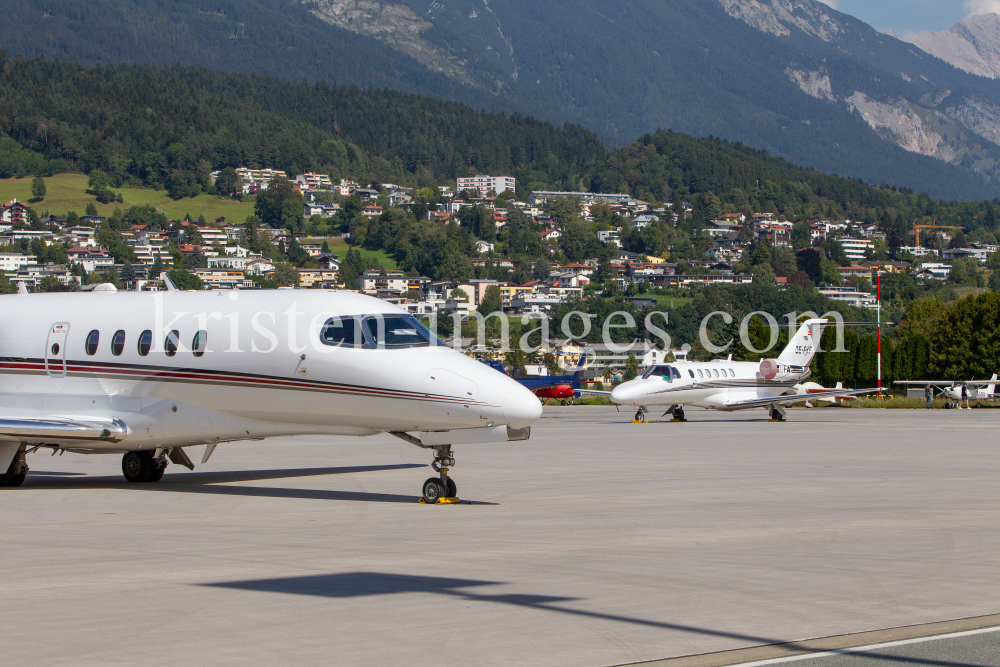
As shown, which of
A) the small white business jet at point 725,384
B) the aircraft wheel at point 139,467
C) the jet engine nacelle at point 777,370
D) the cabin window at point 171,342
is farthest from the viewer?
the jet engine nacelle at point 777,370

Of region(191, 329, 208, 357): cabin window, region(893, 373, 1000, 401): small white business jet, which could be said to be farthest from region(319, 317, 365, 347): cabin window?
region(893, 373, 1000, 401): small white business jet

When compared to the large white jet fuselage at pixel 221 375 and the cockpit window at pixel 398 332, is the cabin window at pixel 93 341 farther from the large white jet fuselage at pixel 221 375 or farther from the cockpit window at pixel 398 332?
the cockpit window at pixel 398 332

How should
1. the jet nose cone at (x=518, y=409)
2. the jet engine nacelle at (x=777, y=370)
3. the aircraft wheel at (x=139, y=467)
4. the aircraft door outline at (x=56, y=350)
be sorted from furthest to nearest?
the jet engine nacelle at (x=777, y=370), the aircraft wheel at (x=139, y=467), the aircraft door outline at (x=56, y=350), the jet nose cone at (x=518, y=409)

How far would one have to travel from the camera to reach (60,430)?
1638cm

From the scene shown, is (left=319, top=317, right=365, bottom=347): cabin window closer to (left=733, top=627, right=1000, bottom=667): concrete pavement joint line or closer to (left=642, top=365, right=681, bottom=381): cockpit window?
(left=733, top=627, right=1000, bottom=667): concrete pavement joint line

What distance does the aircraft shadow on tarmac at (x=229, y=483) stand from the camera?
16.8m

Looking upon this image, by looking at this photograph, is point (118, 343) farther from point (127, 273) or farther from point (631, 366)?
point (127, 273)

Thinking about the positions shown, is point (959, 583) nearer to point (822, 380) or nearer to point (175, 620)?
point (175, 620)

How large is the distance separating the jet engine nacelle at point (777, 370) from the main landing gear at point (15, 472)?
30.5 metres

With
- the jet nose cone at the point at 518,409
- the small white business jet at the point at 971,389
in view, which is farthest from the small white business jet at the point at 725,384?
the jet nose cone at the point at 518,409

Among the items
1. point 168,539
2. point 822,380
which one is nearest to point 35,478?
point 168,539

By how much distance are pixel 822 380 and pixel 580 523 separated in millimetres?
83488

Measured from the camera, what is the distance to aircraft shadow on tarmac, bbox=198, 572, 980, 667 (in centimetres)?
827

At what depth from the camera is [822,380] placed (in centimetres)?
9319
